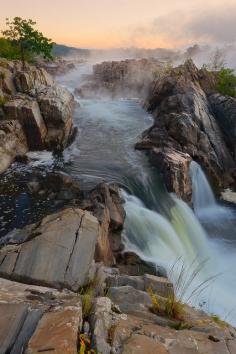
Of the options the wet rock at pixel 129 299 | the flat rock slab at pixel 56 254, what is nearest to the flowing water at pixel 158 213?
the wet rock at pixel 129 299

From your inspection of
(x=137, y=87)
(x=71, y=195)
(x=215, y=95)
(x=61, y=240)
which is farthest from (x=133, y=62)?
(x=61, y=240)

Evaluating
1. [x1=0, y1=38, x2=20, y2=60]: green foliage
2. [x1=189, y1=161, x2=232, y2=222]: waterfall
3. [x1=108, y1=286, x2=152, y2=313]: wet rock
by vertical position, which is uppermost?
[x1=0, y1=38, x2=20, y2=60]: green foliage

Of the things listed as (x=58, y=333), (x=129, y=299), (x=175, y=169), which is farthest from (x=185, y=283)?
(x=58, y=333)

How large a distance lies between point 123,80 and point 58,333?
57.2 m

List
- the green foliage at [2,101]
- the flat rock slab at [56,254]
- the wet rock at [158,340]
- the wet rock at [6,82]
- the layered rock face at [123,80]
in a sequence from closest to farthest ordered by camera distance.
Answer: the wet rock at [158,340] < the flat rock slab at [56,254] < the green foliage at [2,101] < the wet rock at [6,82] < the layered rock face at [123,80]

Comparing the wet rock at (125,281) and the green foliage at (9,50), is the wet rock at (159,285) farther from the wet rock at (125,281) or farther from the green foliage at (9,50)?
the green foliage at (9,50)

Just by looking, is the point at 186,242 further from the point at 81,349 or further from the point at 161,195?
the point at 81,349

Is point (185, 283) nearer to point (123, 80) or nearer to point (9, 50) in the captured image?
point (9, 50)

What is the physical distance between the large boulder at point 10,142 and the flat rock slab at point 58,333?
1536 cm

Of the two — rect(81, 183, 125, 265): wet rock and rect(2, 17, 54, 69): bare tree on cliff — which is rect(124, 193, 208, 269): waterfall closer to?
rect(81, 183, 125, 265): wet rock

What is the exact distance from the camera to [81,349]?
206 inches

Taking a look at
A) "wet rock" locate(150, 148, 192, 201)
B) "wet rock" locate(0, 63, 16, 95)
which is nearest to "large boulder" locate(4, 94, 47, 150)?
"wet rock" locate(0, 63, 16, 95)

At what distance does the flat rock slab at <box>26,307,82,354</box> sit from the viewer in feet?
16.9

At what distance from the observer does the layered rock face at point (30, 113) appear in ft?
75.2
